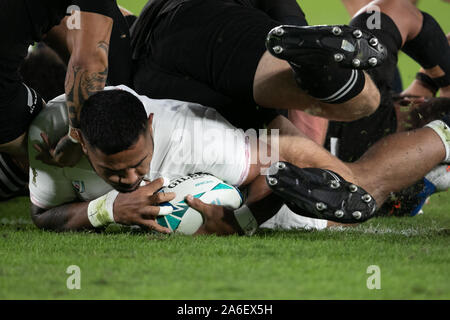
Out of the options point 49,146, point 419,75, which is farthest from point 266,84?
point 419,75

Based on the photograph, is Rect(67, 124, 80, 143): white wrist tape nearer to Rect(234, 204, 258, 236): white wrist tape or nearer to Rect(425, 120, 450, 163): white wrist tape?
Rect(234, 204, 258, 236): white wrist tape

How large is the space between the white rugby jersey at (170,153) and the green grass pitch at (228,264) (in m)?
0.23

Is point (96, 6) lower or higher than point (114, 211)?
higher

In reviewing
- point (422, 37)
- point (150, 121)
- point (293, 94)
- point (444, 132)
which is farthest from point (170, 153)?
point (422, 37)

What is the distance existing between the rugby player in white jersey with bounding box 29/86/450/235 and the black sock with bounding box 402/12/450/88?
96 centimetres

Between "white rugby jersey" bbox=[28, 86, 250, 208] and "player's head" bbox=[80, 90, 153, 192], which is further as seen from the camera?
"white rugby jersey" bbox=[28, 86, 250, 208]

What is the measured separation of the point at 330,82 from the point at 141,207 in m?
0.98

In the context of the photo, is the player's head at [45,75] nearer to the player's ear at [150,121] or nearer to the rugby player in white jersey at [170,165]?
the rugby player in white jersey at [170,165]

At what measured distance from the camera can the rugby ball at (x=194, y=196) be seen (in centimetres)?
293

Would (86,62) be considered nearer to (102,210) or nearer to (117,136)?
(117,136)

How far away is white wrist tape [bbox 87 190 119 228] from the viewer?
292 cm

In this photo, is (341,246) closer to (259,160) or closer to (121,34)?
(259,160)

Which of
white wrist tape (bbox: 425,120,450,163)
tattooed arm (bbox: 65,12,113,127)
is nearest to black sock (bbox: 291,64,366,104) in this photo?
white wrist tape (bbox: 425,120,450,163)

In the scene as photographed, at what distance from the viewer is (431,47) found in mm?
4246
